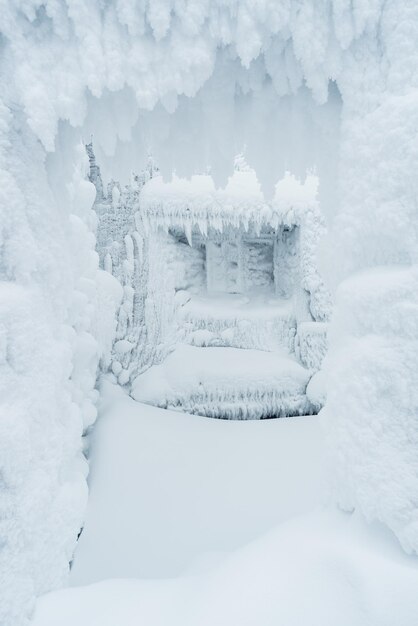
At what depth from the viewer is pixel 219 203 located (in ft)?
15.8

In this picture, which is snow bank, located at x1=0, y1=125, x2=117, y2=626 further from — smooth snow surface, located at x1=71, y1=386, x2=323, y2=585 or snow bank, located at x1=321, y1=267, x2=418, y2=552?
snow bank, located at x1=321, y1=267, x2=418, y2=552

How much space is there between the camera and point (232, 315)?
5.30 meters

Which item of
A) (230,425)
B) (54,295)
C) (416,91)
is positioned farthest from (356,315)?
(230,425)

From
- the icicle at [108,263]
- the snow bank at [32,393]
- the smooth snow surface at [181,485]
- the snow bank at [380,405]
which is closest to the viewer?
the snow bank at [380,405]

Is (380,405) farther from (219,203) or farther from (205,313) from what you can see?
(205,313)

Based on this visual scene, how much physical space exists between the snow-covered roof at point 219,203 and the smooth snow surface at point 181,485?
2.43m

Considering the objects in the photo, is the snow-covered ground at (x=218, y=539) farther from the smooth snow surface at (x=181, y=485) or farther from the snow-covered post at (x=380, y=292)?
the snow-covered post at (x=380, y=292)

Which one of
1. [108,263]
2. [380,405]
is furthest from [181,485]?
[108,263]

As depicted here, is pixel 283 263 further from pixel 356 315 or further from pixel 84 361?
pixel 356 315

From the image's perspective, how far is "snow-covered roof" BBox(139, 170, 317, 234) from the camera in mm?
4832

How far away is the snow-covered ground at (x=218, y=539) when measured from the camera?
1138 millimetres

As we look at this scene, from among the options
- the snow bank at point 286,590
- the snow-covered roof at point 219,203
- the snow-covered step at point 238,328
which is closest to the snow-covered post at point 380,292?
the snow bank at point 286,590

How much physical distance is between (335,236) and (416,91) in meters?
0.58

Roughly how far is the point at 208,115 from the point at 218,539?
120 inches
